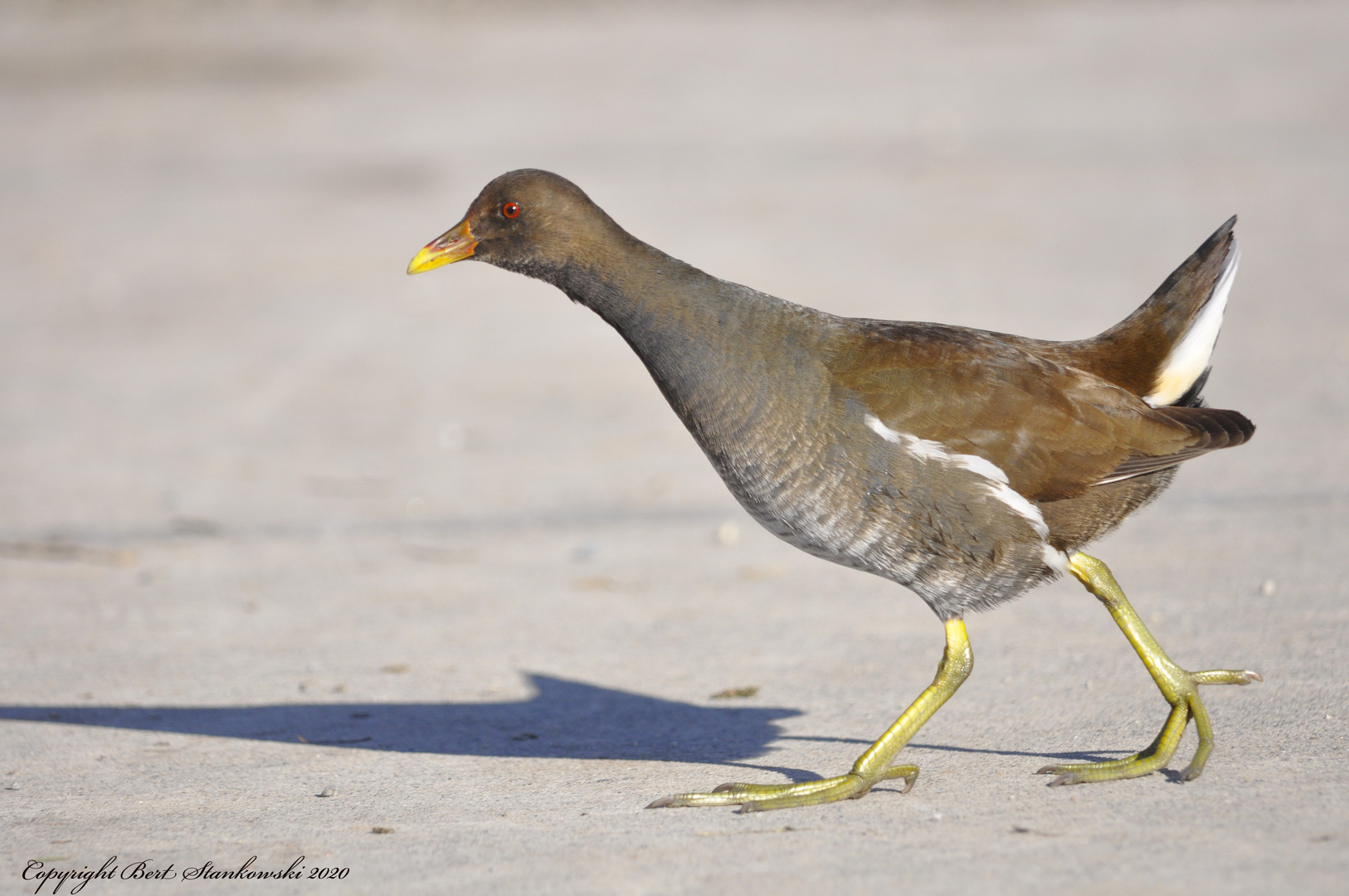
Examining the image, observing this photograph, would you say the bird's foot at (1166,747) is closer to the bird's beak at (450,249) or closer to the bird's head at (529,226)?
the bird's head at (529,226)

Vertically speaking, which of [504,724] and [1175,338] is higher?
[1175,338]

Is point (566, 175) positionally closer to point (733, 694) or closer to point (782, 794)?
point (733, 694)

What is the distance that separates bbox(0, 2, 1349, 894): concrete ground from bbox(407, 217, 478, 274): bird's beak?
5.24 feet

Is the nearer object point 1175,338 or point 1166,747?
point 1166,747

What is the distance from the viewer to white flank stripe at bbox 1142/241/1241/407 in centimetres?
434

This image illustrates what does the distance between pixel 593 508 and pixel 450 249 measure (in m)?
3.07

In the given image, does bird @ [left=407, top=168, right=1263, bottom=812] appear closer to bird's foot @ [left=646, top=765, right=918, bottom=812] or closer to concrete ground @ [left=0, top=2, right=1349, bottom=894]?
bird's foot @ [left=646, top=765, right=918, bottom=812]

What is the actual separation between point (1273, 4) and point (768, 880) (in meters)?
21.2

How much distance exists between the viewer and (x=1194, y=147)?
14.0 metres

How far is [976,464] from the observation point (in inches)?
158

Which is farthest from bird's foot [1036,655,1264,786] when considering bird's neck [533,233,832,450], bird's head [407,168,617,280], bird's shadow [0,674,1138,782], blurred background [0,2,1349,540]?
blurred background [0,2,1349,540]

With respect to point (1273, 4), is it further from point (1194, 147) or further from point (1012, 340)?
point (1012, 340)

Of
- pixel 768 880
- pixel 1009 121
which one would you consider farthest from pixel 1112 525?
pixel 1009 121

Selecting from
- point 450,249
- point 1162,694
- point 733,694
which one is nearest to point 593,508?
point 733,694
